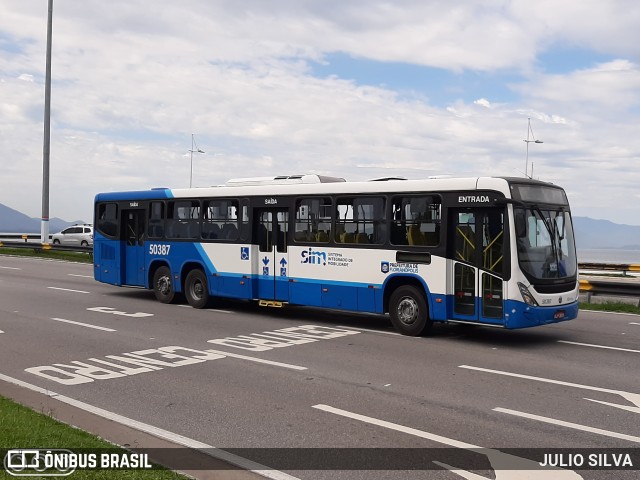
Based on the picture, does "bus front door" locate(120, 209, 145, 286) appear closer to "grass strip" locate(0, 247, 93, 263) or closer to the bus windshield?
the bus windshield

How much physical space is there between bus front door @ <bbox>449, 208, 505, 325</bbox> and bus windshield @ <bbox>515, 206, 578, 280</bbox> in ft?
1.16

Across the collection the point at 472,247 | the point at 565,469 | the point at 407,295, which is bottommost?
the point at 565,469

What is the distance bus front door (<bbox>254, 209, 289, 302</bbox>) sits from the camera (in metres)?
15.7

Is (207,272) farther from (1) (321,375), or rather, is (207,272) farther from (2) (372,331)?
(1) (321,375)

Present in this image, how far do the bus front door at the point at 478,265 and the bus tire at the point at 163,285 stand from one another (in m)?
8.13

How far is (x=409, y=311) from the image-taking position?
13453 millimetres

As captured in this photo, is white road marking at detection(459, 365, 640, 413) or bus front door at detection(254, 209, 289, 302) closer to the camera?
white road marking at detection(459, 365, 640, 413)

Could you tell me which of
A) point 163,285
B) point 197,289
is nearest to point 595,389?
point 197,289

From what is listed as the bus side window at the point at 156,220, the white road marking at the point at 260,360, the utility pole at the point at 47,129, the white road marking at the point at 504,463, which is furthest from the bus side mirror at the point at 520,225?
the utility pole at the point at 47,129

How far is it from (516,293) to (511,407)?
4.02 meters

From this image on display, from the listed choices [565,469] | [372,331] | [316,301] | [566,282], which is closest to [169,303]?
[316,301]

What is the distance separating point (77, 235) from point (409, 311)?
42.4 m

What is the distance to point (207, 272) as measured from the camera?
17375mm

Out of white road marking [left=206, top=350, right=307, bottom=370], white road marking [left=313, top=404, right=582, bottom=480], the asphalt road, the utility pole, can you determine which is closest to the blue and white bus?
the asphalt road
